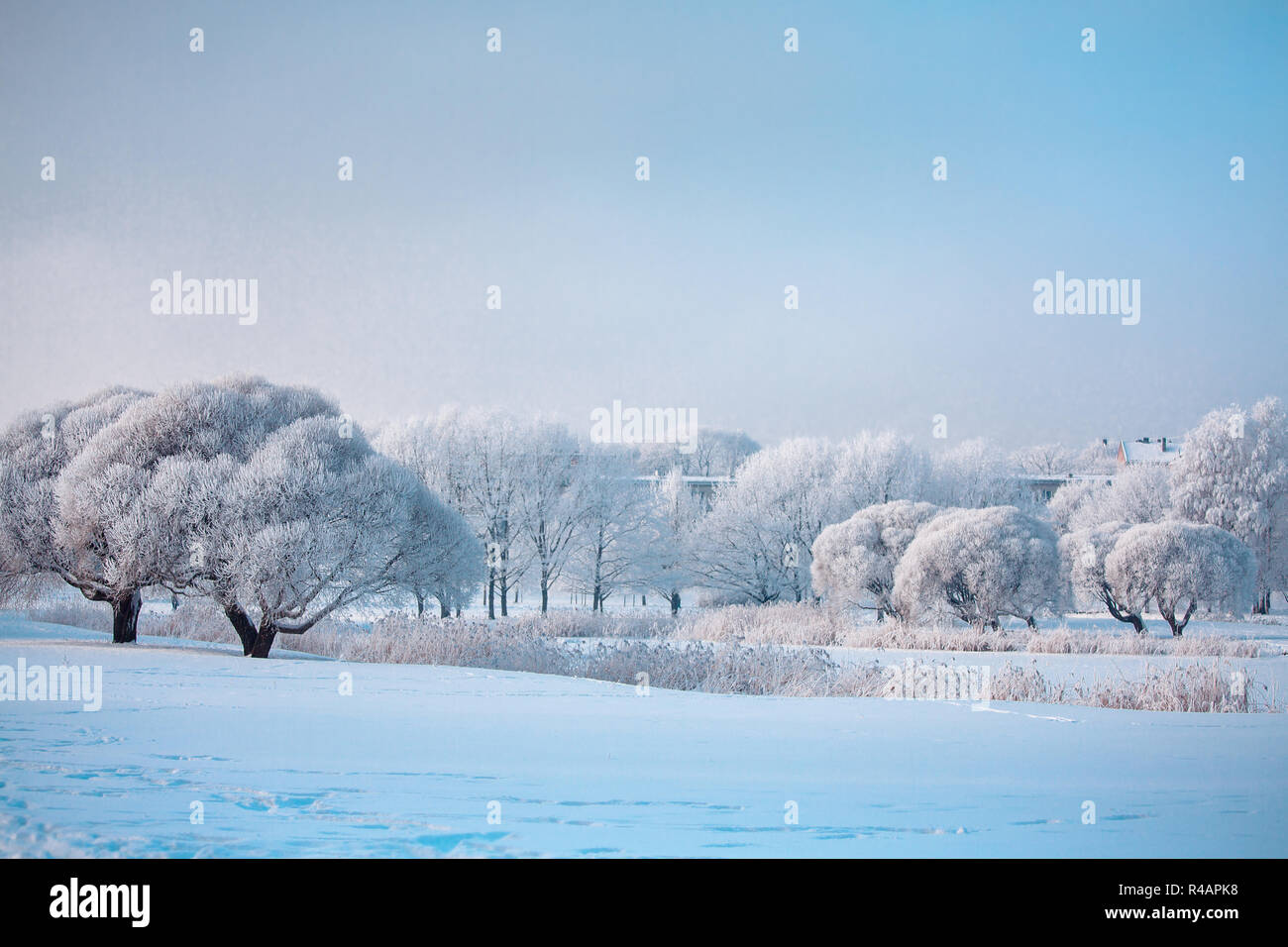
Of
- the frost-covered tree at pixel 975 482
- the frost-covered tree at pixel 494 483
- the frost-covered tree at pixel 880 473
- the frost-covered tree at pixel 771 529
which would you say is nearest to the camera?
the frost-covered tree at pixel 494 483

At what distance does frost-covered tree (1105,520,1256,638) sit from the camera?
2542cm

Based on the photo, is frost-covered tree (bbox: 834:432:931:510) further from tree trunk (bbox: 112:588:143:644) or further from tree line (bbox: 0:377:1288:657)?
tree trunk (bbox: 112:588:143:644)

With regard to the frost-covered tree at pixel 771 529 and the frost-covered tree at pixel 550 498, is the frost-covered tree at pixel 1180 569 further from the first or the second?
the frost-covered tree at pixel 550 498

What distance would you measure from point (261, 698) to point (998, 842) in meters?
7.26

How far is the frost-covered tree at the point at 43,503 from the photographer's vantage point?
1659 centimetres

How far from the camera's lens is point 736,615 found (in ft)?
80.4

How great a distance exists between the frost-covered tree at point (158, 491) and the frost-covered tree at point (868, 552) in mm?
18450

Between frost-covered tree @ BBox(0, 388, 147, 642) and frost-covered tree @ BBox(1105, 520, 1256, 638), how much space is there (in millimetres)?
25948

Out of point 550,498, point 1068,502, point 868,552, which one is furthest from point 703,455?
point 868,552

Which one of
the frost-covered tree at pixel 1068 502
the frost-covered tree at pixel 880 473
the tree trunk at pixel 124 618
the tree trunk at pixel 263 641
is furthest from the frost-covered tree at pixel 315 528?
the frost-covered tree at pixel 1068 502

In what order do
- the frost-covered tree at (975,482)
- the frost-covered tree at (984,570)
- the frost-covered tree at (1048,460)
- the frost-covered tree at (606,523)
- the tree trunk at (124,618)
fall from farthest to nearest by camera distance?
the frost-covered tree at (1048,460)
the frost-covered tree at (975,482)
the frost-covered tree at (606,523)
the frost-covered tree at (984,570)
the tree trunk at (124,618)

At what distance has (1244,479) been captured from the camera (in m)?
39.7

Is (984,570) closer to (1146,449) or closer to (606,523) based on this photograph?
(606,523)
